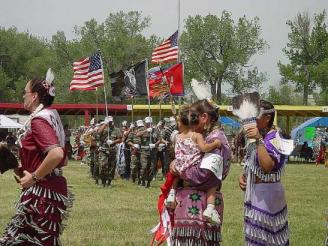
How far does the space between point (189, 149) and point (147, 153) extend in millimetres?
11166

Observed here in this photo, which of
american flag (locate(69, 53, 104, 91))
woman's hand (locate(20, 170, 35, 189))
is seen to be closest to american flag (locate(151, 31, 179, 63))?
american flag (locate(69, 53, 104, 91))

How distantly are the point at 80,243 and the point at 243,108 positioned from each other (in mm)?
4097

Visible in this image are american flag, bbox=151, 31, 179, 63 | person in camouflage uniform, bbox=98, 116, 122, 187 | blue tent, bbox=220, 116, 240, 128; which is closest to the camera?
person in camouflage uniform, bbox=98, 116, 122, 187

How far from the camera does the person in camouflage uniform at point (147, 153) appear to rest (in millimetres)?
16672

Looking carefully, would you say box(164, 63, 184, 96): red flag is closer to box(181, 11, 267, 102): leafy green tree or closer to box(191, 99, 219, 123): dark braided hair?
box(191, 99, 219, 123): dark braided hair

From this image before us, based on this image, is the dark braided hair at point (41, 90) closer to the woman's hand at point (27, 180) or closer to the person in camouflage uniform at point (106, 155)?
the woman's hand at point (27, 180)

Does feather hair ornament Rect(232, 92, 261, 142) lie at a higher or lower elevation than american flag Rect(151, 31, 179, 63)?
lower

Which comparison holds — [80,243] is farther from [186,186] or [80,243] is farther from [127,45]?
[127,45]

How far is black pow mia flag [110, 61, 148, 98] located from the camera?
20.7 meters

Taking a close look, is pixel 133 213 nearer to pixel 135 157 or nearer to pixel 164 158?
pixel 135 157

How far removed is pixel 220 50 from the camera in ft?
222

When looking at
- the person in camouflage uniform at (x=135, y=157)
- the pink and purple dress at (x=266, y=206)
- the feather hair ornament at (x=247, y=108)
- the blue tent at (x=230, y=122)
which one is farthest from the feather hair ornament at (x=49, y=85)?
the blue tent at (x=230, y=122)

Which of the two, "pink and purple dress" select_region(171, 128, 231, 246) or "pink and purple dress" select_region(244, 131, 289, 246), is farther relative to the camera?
"pink and purple dress" select_region(171, 128, 231, 246)

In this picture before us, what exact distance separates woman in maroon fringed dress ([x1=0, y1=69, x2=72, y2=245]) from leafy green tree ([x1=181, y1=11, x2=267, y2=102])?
6064 centimetres
